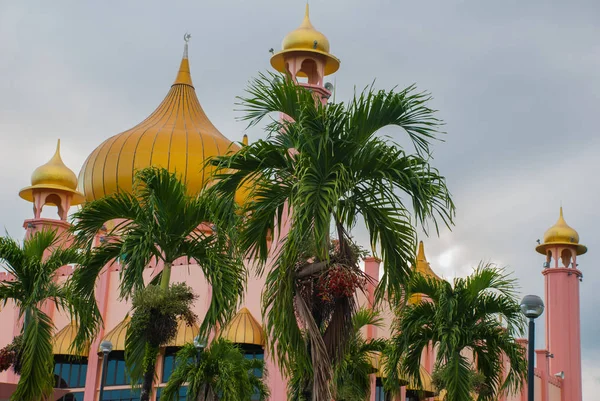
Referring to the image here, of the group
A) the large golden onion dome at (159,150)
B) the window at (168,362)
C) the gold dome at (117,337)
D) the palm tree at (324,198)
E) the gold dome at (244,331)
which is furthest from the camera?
the large golden onion dome at (159,150)

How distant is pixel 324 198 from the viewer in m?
12.7

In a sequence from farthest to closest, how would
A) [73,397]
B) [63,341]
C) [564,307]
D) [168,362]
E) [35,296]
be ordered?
[564,307] < [73,397] < [63,341] < [168,362] < [35,296]

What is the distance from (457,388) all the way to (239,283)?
16.9 ft

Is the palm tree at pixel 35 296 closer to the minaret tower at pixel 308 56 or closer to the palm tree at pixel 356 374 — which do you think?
the palm tree at pixel 356 374

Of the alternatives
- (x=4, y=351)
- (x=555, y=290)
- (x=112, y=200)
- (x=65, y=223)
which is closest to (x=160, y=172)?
(x=112, y=200)

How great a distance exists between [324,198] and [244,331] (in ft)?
65.0

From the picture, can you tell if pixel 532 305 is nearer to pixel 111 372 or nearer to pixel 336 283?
pixel 336 283

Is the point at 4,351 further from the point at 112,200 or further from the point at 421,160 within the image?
the point at 421,160

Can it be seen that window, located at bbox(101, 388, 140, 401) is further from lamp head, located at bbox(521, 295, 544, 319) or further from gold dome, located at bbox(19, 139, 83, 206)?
lamp head, located at bbox(521, 295, 544, 319)

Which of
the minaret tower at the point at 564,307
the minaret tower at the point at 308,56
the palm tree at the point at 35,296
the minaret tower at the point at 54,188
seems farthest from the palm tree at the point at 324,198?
the minaret tower at the point at 564,307

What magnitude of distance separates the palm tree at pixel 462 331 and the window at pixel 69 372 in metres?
18.9

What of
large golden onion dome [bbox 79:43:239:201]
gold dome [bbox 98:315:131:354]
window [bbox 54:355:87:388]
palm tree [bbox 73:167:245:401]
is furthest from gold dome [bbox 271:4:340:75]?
palm tree [bbox 73:167:245:401]

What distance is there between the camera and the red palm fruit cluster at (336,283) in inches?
514

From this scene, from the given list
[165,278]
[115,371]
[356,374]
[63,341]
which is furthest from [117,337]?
[165,278]
